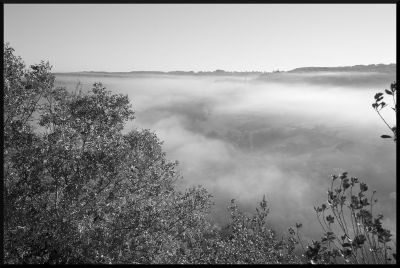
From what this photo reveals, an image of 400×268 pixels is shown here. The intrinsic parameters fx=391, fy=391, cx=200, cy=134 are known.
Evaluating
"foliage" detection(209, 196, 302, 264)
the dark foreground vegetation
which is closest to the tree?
the dark foreground vegetation

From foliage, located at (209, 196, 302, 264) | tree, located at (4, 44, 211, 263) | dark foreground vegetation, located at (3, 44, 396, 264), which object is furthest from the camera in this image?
tree, located at (4, 44, 211, 263)

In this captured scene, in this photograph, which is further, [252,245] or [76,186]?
[76,186]

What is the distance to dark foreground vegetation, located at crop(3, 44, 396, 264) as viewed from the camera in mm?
13297

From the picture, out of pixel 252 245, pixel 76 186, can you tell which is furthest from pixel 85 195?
pixel 252 245

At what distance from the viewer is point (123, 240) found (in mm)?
14258

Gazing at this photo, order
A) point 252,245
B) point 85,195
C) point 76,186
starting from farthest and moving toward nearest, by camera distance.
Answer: point 85,195
point 76,186
point 252,245

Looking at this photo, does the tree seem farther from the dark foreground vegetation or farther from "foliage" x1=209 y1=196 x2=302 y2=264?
"foliage" x1=209 y1=196 x2=302 y2=264

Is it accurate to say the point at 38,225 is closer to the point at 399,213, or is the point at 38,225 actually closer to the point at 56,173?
the point at 56,173

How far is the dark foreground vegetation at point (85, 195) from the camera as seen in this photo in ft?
43.6

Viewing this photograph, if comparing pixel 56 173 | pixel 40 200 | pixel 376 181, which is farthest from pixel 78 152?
pixel 376 181

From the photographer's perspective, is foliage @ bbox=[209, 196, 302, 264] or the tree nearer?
foliage @ bbox=[209, 196, 302, 264]

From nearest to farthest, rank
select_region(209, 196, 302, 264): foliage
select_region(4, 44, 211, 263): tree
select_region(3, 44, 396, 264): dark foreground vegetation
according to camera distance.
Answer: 1. select_region(209, 196, 302, 264): foliage
2. select_region(3, 44, 396, 264): dark foreground vegetation
3. select_region(4, 44, 211, 263): tree

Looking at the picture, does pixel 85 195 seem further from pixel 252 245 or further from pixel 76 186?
pixel 252 245

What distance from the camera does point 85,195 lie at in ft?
47.7
